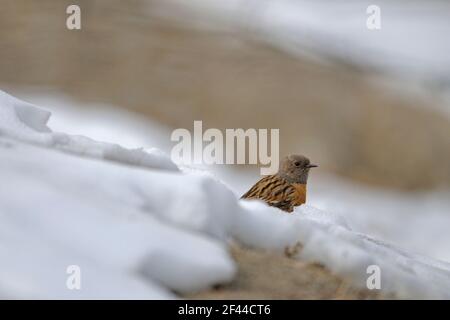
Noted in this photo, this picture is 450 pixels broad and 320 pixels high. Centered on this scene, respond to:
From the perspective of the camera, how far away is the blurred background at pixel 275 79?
618 inches

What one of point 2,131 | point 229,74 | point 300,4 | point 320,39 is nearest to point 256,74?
point 229,74

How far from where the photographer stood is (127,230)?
3.21 m

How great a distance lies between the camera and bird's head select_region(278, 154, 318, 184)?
6.77 m

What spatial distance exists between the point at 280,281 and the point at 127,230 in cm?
58

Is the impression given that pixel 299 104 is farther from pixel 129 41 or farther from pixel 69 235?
pixel 69 235

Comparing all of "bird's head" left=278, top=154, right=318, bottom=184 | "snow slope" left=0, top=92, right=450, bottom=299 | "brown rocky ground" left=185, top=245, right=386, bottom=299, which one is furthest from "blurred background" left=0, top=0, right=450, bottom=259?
"brown rocky ground" left=185, top=245, right=386, bottom=299

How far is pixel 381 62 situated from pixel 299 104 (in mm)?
2653

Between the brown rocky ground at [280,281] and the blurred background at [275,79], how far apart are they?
9999 millimetres

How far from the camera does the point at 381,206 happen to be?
14375 mm

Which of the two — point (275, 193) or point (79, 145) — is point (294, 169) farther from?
point (79, 145)

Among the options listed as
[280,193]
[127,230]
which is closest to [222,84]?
[280,193]

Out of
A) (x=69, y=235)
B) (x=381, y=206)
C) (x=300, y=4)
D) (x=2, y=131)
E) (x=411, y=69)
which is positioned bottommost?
(x=69, y=235)

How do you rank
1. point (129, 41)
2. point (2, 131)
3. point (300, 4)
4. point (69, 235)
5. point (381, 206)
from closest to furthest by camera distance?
point (69, 235) < point (2, 131) < point (381, 206) < point (129, 41) < point (300, 4)

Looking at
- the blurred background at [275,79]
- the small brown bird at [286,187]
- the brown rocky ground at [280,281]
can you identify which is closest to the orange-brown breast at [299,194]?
the small brown bird at [286,187]
